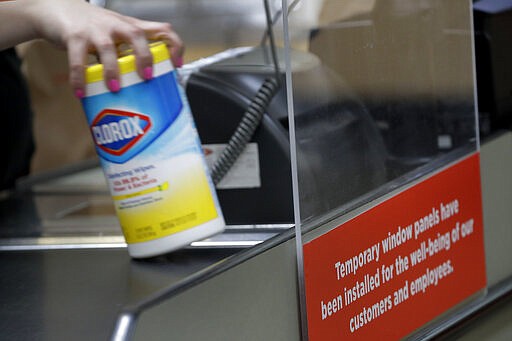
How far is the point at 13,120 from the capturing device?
2.23 m

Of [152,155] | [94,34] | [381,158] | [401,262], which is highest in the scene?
[94,34]

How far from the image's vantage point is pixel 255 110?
5.07ft

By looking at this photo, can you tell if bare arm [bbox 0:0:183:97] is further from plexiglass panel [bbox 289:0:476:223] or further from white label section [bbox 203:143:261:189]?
white label section [bbox 203:143:261:189]

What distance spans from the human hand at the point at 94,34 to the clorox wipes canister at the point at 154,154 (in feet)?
0.04

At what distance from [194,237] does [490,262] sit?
75cm

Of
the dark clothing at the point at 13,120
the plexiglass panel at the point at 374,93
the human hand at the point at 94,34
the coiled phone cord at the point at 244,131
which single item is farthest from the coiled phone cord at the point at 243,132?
the dark clothing at the point at 13,120

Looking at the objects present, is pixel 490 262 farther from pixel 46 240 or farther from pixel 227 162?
pixel 46 240

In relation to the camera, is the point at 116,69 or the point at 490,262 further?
the point at 490,262

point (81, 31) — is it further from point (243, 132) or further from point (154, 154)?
point (243, 132)

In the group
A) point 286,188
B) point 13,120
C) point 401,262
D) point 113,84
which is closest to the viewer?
point 113,84

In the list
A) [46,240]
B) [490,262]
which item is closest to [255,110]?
[46,240]

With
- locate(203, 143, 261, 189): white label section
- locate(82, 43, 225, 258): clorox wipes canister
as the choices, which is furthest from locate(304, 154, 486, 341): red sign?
locate(203, 143, 261, 189): white label section

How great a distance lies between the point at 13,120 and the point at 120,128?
4.10 ft

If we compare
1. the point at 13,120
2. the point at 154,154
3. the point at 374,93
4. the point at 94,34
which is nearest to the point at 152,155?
the point at 154,154
